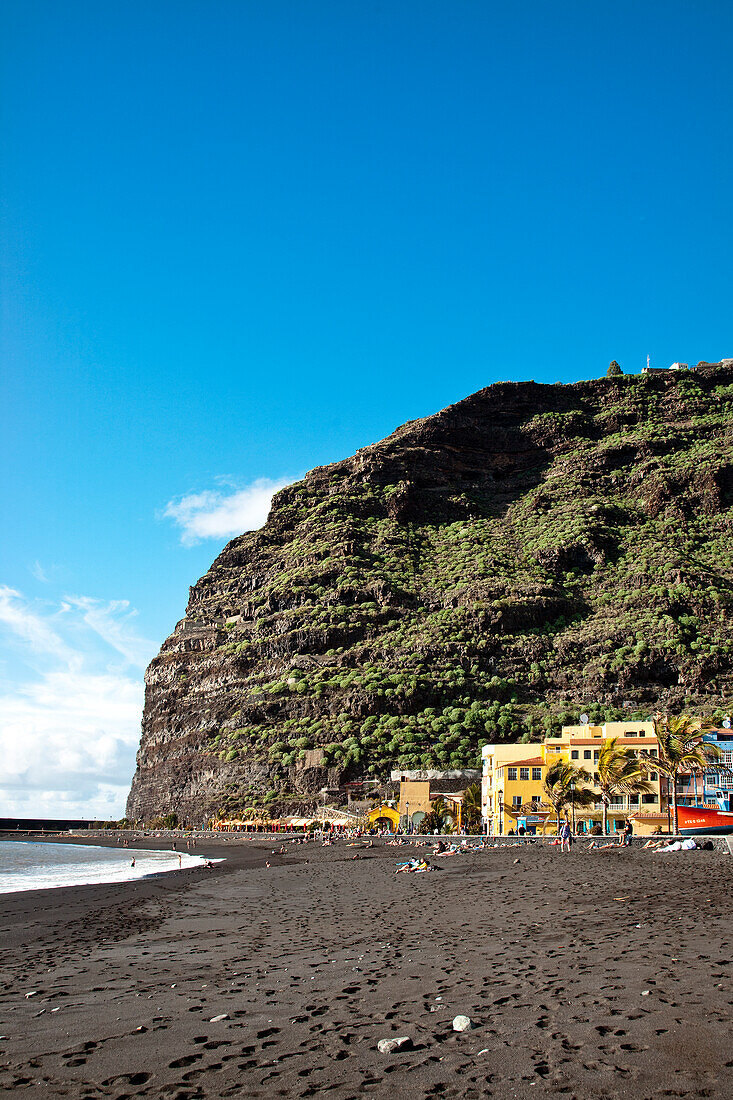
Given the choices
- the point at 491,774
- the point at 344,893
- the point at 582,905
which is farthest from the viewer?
the point at 491,774

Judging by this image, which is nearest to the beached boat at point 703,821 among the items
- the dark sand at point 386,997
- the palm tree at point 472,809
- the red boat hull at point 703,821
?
the red boat hull at point 703,821

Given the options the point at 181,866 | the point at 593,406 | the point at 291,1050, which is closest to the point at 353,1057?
the point at 291,1050

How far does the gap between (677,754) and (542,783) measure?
11.9m

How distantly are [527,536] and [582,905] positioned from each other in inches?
4111

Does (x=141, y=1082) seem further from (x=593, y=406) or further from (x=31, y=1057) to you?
(x=593, y=406)

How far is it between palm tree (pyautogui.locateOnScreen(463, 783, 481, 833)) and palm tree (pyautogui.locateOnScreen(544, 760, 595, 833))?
10083 millimetres

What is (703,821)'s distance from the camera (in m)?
44.8

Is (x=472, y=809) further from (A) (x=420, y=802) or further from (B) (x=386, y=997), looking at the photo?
(B) (x=386, y=997)

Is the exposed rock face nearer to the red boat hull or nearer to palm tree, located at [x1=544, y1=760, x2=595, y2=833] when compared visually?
palm tree, located at [x1=544, y1=760, x2=595, y2=833]

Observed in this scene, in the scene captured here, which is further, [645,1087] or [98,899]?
[98,899]

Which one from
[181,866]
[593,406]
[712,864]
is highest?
[593,406]

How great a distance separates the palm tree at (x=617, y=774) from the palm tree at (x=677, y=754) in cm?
106

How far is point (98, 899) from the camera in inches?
1125

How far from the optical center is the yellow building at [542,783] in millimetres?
55281
